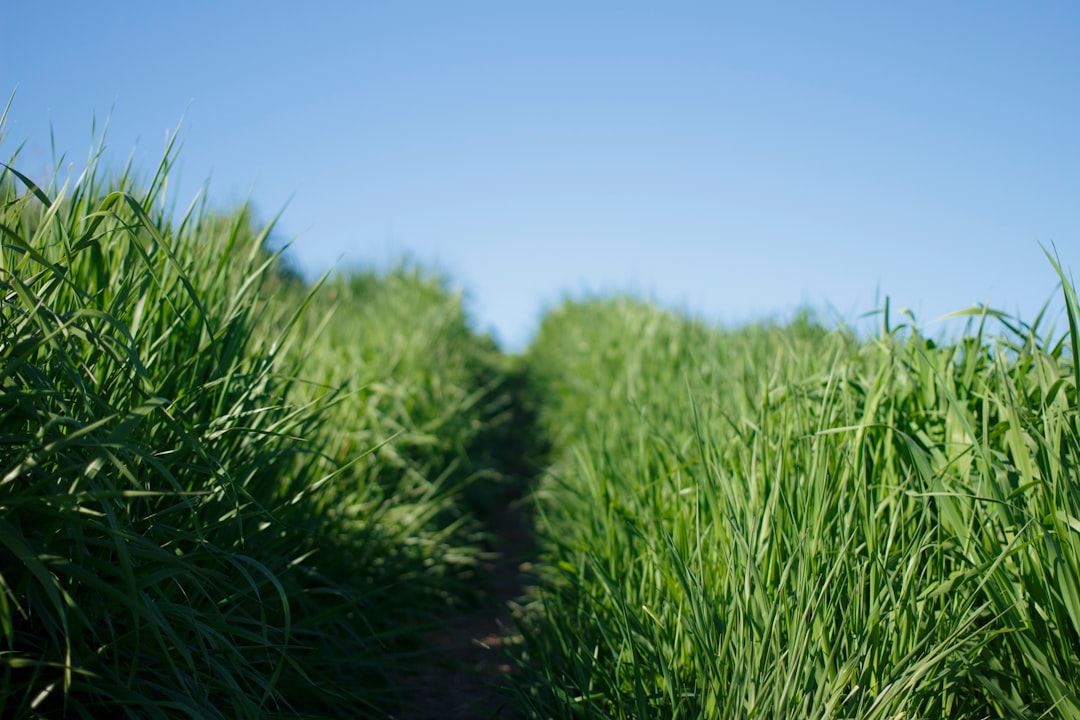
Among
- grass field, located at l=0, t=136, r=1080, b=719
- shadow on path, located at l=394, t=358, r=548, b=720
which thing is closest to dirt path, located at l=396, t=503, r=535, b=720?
shadow on path, located at l=394, t=358, r=548, b=720

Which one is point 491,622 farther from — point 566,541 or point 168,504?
point 168,504

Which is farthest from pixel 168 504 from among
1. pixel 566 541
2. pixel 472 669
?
pixel 566 541

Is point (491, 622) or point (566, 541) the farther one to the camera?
point (491, 622)

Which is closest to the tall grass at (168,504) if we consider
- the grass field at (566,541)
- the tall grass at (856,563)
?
the grass field at (566,541)

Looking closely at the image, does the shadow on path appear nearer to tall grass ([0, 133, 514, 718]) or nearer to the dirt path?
the dirt path

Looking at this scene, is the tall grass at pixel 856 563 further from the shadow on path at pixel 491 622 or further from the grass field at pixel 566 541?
the shadow on path at pixel 491 622

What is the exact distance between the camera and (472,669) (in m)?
2.18

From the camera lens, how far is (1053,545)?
1491 millimetres

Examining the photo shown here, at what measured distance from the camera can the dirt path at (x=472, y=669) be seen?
221cm

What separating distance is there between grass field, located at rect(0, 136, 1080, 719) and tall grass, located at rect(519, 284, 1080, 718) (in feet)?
0.03

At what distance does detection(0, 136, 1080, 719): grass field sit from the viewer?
136 centimetres

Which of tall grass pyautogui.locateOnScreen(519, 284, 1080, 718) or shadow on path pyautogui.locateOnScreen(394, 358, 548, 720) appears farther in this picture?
shadow on path pyautogui.locateOnScreen(394, 358, 548, 720)

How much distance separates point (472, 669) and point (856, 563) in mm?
1182

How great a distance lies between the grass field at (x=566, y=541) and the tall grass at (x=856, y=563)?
0.01 meters
